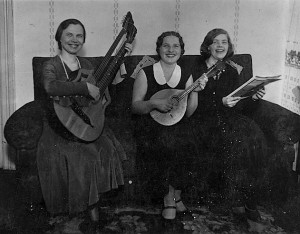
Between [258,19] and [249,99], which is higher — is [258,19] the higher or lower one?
the higher one

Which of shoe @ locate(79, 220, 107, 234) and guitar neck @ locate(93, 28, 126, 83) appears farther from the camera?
shoe @ locate(79, 220, 107, 234)

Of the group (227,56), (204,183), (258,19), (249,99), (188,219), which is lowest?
(188,219)

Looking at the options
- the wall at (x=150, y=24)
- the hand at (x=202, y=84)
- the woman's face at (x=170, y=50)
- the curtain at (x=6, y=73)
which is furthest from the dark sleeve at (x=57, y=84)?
the hand at (x=202, y=84)

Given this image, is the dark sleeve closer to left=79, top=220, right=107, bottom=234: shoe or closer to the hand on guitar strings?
the hand on guitar strings

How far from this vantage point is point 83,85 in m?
2.88

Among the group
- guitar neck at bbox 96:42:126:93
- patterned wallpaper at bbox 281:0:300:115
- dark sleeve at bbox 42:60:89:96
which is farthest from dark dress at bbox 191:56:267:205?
dark sleeve at bbox 42:60:89:96

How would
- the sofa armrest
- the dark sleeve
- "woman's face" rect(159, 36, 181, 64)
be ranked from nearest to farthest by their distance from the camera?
the dark sleeve
"woman's face" rect(159, 36, 181, 64)
the sofa armrest

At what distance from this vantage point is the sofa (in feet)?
9.59

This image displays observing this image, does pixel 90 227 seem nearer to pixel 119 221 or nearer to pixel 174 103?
pixel 119 221

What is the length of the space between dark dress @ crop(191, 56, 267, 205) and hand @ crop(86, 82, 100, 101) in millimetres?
558

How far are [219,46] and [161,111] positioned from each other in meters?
0.49

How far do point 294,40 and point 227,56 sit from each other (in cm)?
40

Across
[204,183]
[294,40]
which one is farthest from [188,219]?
[294,40]

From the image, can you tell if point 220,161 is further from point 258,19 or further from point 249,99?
point 258,19
